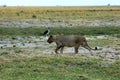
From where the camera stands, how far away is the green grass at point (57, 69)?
14.2 metres

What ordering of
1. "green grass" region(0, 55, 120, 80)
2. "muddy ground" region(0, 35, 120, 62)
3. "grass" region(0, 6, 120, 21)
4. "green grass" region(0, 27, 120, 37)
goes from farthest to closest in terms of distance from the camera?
"grass" region(0, 6, 120, 21) → "green grass" region(0, 27, 120, 37) → "muddy ground" region(0, 35, 120, 62) → "green grass" region(0, 55, 120, 80)

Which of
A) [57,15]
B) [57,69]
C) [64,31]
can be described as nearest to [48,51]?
[57,69]

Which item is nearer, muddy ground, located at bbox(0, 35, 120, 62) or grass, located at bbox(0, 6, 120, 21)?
muddy ground, located at bbox(0, 35, 120, 62)

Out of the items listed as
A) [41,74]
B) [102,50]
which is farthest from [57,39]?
[41,74]

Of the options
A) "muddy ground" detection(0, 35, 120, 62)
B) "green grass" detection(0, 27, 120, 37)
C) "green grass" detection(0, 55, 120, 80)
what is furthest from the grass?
"green grass" detection(0, 55, 120, 80)

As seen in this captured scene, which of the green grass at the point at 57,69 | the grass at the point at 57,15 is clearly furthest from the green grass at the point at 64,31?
the grass at the point at 57,15

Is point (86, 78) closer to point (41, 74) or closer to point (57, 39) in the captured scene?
point (41, 74)

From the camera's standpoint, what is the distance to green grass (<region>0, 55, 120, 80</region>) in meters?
14.2

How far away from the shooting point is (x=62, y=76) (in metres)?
14.2

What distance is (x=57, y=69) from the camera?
15.4 meters

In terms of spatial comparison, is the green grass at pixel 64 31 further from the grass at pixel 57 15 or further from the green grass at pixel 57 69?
the grass at pixel 57 15

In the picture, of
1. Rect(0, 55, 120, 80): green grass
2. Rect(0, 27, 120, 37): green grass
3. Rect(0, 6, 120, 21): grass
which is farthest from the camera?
Rect(0, 6, 120, 21): grass

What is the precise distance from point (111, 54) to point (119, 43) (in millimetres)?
4685

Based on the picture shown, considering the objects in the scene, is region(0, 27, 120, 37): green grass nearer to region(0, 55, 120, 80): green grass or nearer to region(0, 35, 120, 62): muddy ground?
region(0, 35, 120, 62): muddy ground
